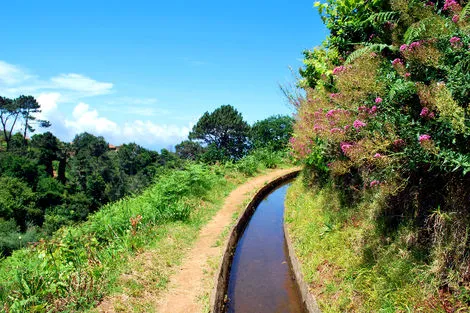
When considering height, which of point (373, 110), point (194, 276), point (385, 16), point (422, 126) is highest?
point (385, 16)

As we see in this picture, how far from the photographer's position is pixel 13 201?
33969 millimetres

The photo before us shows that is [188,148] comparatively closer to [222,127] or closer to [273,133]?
[222,127]

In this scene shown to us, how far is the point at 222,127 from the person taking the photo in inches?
1462

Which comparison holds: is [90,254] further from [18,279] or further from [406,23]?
[406,23]

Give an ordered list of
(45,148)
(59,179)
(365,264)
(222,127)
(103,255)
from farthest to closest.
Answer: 1. (59,179)
2. (45,148)
3. (222,127)
4. (103,255)
5. (365,264)

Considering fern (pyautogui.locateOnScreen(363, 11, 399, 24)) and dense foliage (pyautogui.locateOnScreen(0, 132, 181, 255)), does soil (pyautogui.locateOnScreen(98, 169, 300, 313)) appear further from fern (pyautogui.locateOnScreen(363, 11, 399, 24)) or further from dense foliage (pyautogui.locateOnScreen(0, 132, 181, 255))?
dense foliage (pyautogui.locateOnScreen(0, 132, 181, 255))

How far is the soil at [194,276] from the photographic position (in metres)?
5.61

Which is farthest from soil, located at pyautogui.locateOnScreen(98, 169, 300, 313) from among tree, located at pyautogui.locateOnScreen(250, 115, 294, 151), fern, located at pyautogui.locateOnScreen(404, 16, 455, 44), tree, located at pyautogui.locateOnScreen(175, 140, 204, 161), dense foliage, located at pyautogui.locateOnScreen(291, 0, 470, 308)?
tree, located at pyautogui.locateOnScreen(175, 140, 204, 161)

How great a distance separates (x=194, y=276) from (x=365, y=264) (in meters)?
3.37

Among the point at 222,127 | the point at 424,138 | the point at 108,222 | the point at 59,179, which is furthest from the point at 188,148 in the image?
the point at 424,138

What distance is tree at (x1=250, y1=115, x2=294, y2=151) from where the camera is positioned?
24891 mm

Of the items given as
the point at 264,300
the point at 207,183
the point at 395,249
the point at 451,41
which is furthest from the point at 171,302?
the point at 207,183

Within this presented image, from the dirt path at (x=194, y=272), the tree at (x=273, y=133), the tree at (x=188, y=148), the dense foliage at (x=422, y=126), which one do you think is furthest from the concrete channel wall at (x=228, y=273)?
the tree at (x=188, y=148)

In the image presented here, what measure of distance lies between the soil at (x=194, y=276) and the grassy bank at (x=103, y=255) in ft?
0.65
